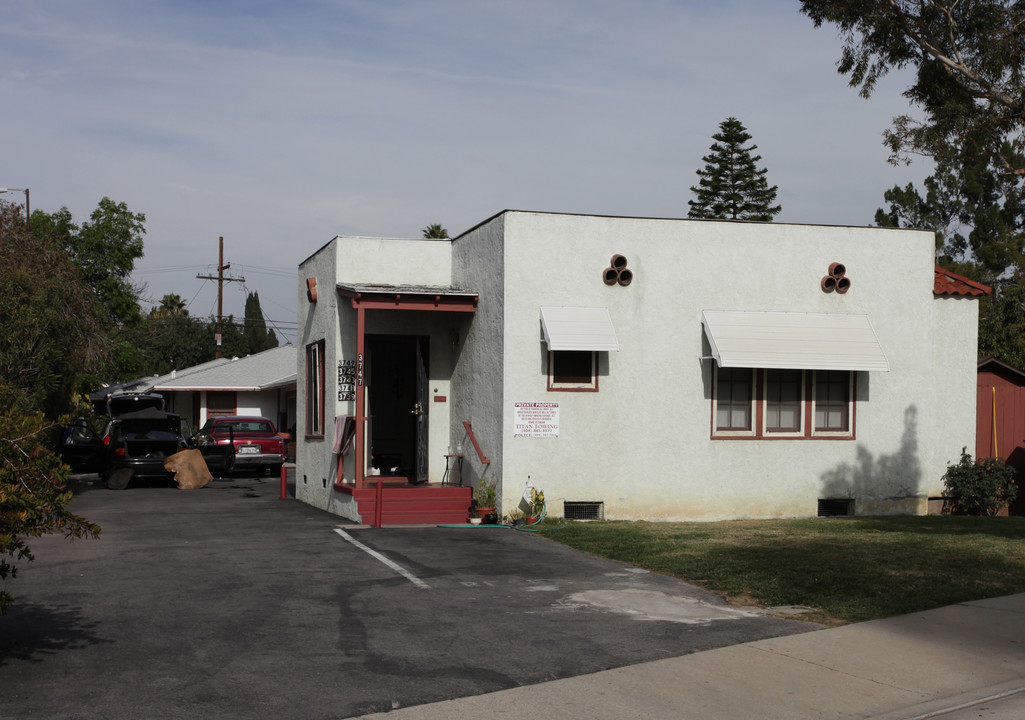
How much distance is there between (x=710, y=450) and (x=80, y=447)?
19.2 meters

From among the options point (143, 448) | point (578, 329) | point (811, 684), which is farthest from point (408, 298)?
point (143, 448)

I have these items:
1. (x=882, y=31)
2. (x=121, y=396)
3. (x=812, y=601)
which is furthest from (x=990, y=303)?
(x=812, y=601)

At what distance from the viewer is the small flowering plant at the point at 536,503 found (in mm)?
15234

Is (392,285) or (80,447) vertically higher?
(392,285)

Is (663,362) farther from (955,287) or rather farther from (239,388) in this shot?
(239,388)

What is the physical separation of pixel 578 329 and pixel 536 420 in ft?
4.88

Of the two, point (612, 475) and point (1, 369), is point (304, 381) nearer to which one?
point (1, 369)

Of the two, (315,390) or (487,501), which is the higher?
(315,390)

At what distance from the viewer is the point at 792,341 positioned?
16.2m

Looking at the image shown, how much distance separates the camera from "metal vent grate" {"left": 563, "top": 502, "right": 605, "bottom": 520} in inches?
621

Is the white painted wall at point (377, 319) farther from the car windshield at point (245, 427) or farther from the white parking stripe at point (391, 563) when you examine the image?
the car windshield at point (245, 427)

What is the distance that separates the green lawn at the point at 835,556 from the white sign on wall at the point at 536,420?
137 centimetres

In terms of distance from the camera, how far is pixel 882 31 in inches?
730

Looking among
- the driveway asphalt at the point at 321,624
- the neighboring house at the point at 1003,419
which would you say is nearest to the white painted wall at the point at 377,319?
the driveway asphalt at the point at 321,624
